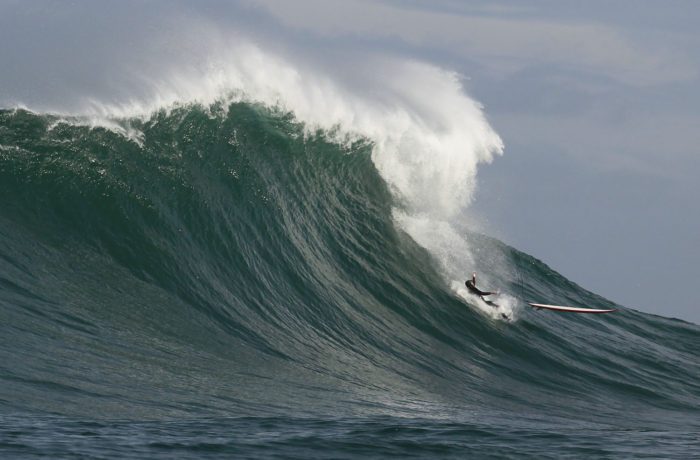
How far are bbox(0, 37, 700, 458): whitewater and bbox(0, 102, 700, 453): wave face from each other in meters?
0.04

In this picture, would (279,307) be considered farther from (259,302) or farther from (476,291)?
(476,291)

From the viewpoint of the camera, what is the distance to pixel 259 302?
39.8 ft

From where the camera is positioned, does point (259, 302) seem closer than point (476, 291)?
Yes

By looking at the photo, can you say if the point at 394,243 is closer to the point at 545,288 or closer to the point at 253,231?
the point at 253,231

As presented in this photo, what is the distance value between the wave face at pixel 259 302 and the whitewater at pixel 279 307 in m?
0.04

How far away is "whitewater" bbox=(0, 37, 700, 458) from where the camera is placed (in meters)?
7.26

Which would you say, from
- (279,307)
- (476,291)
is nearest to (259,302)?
(279,307)

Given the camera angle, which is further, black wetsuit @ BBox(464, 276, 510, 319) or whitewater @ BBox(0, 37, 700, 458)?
black wetsuit @ BBox(464, 276, 510, 319)

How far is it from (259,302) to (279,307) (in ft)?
1.16

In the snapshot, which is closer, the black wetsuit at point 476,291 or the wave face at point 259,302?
the wave face at point 259,302

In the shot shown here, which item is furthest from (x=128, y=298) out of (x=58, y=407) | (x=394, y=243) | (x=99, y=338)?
(x=394, y=243)

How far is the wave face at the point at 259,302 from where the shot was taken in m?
8.50

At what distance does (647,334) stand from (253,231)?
9827 millimetres

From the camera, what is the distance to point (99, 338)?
9039 millimetres
